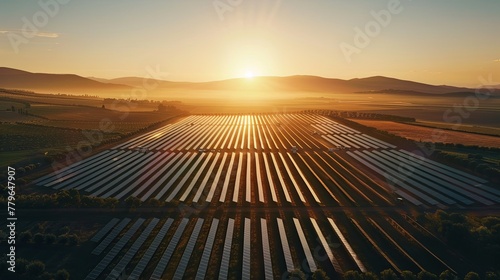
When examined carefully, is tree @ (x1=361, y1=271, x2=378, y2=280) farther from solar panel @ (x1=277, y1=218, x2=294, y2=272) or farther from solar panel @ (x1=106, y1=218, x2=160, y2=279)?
solar panel @ (x1=106, y1=218, x2=160, y2=279)

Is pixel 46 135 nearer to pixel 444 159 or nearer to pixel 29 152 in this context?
pixel 29 152

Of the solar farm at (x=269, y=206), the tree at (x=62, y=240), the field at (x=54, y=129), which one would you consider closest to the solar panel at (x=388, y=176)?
the solar farm at (x=269, y=206)

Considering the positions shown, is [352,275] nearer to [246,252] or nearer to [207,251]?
A: [246,252]

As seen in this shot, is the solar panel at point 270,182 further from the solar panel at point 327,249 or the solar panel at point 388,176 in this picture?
the solar panel at point 388,176

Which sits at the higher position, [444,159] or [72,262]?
[444,159]

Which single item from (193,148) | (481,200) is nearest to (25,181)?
(193,148)
